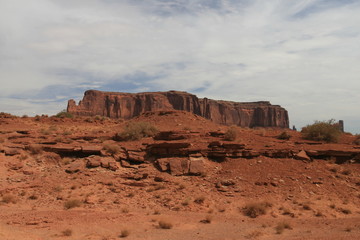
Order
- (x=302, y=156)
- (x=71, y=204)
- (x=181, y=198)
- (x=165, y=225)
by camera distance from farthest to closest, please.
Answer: (x=302, y=156)
(x=181, y=198)
(x=71, y=204)
(x=165, y=225)

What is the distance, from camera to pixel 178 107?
87.5 meters

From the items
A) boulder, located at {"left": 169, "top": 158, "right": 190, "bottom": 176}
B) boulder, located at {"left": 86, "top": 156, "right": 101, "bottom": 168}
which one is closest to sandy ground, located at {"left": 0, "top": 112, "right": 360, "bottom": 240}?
boulder, located at {"left": 86, "top": 156, "right": 101, "bottom": 168}

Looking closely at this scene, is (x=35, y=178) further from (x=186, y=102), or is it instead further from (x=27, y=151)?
(x=186, y=102)

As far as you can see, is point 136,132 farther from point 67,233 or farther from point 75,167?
point 67,233

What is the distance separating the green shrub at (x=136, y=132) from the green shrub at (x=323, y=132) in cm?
1071

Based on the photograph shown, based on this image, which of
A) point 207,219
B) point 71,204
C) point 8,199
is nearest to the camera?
point 207,219

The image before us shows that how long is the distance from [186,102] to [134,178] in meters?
74.9

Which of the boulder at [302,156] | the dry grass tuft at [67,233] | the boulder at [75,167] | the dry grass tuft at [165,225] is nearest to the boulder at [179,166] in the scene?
the boulder at [75,167]

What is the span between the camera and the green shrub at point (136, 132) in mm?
19881

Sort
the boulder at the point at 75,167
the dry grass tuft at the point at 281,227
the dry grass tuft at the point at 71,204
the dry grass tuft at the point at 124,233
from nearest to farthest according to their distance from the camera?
the dry grass tuft at the point at 124,233 < the dry grass tuft at the point at 281,227 < the dry grass tuft at the point at 71,204 < the boulder at the point at 75,167

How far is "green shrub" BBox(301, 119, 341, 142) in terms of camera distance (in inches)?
803

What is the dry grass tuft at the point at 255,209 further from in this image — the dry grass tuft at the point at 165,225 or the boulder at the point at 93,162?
the boulder at the point at 93,162

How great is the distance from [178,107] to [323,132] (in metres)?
67.8

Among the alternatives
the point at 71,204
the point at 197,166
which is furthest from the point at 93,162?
the point at 197,166
